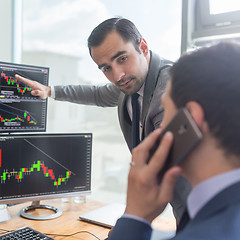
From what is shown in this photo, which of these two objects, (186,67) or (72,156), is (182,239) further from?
(72,156)

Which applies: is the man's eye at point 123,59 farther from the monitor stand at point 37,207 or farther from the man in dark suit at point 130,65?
the monitor stand at point 37,207

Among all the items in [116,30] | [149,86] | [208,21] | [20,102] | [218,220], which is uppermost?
[208,21]

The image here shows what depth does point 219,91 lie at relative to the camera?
1.90 ft

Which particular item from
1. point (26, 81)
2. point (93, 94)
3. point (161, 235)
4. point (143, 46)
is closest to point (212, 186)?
point (161, 235)

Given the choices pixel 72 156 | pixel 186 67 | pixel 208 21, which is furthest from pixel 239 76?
pixel 208 21

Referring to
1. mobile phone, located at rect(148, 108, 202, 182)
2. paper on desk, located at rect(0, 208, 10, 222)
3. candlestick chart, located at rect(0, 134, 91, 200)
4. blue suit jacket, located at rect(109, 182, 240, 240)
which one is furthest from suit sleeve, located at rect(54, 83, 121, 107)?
blue suit jacket, located at rect(109, 182, 240, 240)

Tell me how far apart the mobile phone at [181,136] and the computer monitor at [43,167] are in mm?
922

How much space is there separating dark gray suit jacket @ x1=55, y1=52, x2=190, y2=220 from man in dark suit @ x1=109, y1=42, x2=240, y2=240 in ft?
1.42

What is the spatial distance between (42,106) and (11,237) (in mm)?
675

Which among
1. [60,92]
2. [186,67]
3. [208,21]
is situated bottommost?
[60,92]

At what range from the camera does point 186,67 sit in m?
0.64

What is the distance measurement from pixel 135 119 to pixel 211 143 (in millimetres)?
926

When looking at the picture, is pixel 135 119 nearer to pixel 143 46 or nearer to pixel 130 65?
pixel 130 65

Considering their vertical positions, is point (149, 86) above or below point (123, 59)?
below
